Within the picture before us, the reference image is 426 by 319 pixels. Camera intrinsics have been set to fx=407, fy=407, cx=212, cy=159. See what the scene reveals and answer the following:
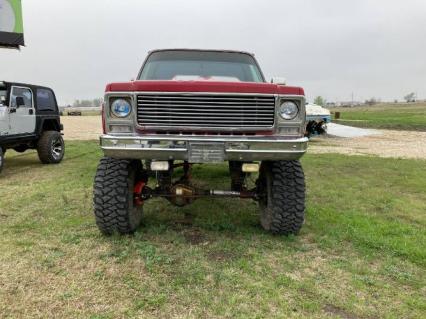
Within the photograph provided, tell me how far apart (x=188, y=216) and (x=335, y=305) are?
8.46 feet

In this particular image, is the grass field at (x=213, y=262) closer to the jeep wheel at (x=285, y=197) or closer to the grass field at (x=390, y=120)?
the jeep wheel at (x=285, y=197)

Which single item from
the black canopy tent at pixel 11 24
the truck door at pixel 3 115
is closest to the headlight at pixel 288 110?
the truck door at pixel 3 115

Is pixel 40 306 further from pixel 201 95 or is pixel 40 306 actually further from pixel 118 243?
pixel 201 95

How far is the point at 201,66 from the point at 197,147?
1826 millimetres

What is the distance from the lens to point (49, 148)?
9.88 m

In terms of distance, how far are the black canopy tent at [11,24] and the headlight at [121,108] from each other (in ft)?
62.6

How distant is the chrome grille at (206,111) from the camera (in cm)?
380

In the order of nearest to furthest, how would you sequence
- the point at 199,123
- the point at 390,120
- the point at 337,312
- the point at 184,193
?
the point at 337,312, the point at 199,123, the point at 184,193, the point at 390,120

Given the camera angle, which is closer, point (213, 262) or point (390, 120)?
point (213, 262)

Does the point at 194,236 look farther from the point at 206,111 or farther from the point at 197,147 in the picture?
the point at 206,111

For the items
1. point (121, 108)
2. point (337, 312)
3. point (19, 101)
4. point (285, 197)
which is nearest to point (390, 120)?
point (19, 101)

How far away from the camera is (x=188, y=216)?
5277mm

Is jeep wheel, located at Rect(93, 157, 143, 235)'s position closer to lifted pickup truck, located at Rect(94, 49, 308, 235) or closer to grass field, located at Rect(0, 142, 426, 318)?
lifted pickup truck, located at Rect(94, 49, 308, 235)

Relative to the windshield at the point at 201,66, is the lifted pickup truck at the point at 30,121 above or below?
below
